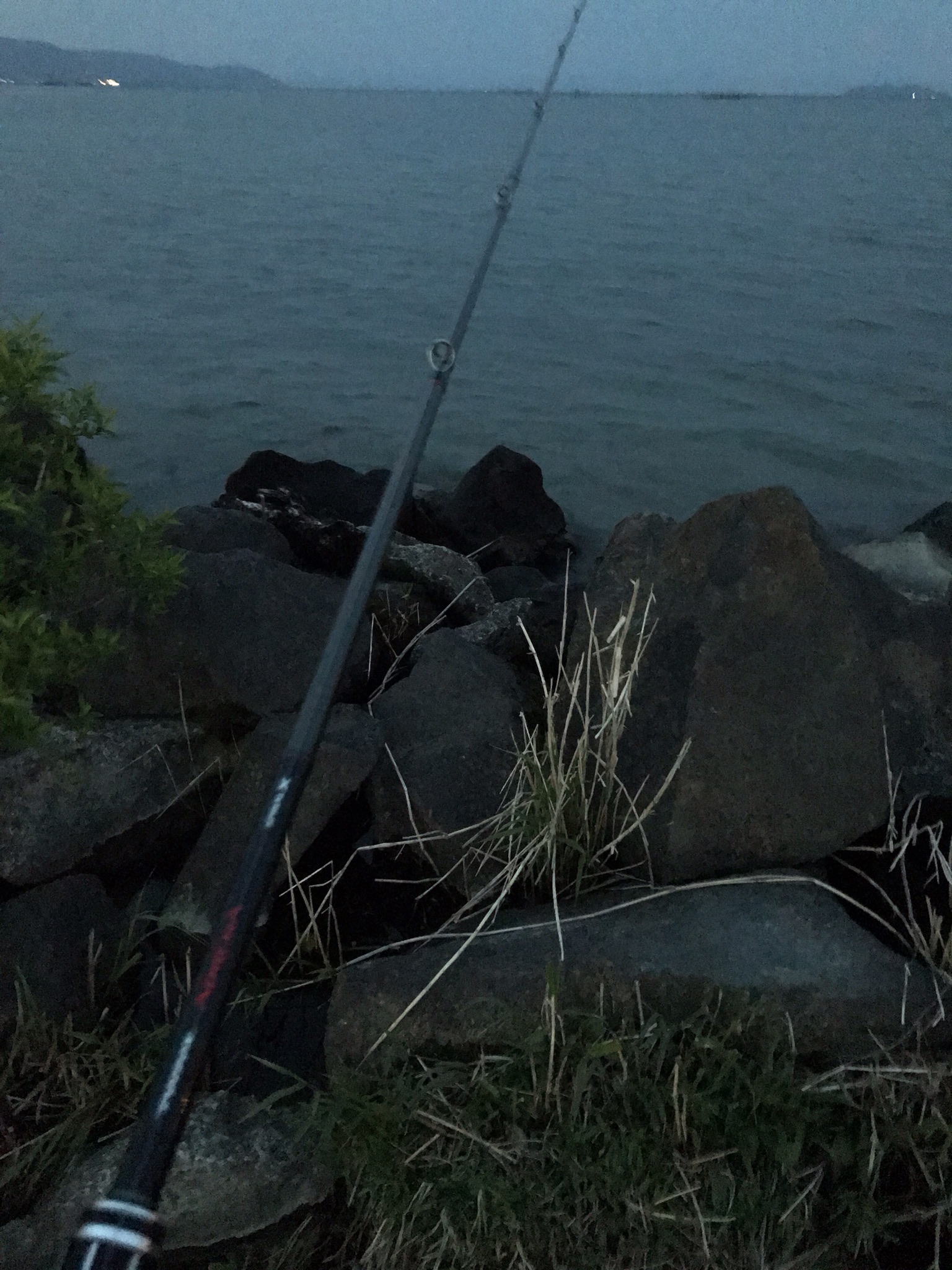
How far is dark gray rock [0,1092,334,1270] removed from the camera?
2.49m

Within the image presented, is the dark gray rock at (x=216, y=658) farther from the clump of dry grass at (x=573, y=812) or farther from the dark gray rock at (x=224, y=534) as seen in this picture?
the dark gray rock at (x=224, y=534)

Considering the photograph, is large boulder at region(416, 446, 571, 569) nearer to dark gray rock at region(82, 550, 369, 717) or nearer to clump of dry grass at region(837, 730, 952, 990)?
dark gray rock at region(82, 550, 369, 717)

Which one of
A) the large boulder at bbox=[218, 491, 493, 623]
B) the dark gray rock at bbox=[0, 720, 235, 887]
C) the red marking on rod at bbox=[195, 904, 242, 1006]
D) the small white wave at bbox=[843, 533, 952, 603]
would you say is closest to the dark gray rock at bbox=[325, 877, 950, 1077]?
the red marking on rod at bbox=[195, 904, 242, 1006]

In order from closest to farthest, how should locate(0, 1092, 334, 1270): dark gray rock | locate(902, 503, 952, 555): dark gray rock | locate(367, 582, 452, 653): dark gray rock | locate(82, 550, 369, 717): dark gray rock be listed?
locate(0, 1092, 334, 1270): dark gray rock < locate(82, 550, 369, 717): dark gray rock < locate(367, 582, 452, 653): dark gray rock < locate(902, 503, 952, 555): dark gray rock

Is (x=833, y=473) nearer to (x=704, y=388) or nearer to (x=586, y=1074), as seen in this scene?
(x=704, y=388)

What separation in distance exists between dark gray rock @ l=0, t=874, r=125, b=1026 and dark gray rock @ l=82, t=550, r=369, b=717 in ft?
2.68

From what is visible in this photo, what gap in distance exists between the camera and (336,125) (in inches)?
2544

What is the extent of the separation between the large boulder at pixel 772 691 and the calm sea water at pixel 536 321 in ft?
6.29

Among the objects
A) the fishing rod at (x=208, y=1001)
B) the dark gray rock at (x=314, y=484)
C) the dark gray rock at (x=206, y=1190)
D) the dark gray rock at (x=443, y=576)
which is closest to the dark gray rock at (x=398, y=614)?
the dark gray rock at (x=443, y=576)

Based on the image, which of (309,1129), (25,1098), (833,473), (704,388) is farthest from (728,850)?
(704,388)

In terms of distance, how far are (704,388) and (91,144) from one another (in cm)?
3664

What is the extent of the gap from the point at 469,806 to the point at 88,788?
1.28 metres

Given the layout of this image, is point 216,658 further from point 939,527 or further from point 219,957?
point 939,527

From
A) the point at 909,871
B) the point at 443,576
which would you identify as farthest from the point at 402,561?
the point at 909,871
